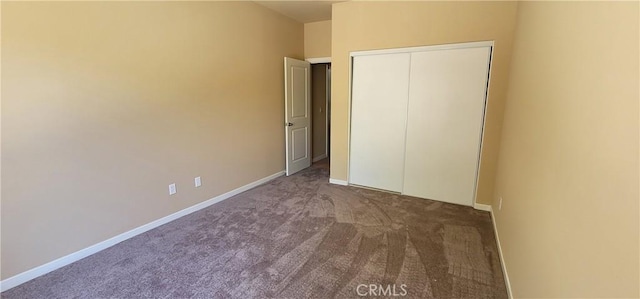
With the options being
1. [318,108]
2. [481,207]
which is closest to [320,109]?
[318,108]

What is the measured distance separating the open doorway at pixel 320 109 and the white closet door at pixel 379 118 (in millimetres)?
1588

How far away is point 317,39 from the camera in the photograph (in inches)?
183

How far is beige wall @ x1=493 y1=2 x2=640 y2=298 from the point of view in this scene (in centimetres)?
76

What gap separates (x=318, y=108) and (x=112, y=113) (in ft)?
11.9

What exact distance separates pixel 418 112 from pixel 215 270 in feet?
9.00

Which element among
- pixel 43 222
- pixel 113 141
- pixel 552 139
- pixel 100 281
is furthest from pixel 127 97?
pixel 552 139

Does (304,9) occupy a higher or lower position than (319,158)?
higher

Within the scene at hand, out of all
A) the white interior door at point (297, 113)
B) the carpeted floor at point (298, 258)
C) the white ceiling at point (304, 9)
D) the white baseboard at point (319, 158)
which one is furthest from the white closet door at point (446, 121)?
the white baseboard at point (319, 158)

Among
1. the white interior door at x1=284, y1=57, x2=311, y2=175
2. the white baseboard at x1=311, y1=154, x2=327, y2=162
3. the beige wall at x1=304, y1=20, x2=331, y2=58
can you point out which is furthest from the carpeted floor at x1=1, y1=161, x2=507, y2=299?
the beige wall at x1=304, y1=20, x2=331, y2=58

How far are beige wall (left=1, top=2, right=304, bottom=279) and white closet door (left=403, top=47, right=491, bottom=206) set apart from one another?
7.18 feet

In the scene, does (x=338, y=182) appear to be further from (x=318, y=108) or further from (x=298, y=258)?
(x=298, y=258)

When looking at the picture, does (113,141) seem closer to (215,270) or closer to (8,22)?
(8,22)

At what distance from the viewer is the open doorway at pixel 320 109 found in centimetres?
539

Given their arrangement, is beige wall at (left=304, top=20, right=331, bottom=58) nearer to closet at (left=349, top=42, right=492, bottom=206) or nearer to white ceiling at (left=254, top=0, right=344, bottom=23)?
white ceiling at (left=254, top=0, right=344, bottom=23)
